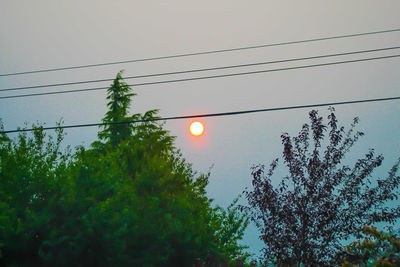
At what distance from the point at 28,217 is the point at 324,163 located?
1130 centimetres

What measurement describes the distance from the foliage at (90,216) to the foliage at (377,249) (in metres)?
5.65

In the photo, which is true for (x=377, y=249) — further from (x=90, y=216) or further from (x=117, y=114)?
(x=117, y=114)

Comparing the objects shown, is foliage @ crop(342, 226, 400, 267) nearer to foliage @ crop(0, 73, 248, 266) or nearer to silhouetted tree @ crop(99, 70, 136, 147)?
foliage @ crop(0, 73, 248, 266)

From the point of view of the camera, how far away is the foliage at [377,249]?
→ 38.9ft

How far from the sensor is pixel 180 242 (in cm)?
1533

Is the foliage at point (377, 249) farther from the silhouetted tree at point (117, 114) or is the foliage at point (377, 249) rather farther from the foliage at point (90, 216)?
the silhouetted tree at point (117, 114)

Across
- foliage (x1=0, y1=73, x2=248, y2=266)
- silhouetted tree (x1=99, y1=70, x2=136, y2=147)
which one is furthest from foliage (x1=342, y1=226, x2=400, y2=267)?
silhouetted tree (x1=99, y1=70, x2=136, y2=147)

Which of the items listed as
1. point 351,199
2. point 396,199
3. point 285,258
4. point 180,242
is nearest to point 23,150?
point 180,242

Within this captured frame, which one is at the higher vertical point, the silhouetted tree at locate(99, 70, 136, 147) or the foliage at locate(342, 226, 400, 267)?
the silhouetted tree at locate(99, 70, 136, 147)

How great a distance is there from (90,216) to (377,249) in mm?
9425

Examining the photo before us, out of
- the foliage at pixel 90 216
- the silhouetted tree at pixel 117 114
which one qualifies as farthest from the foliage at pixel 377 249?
the silhouetted tree at pixel 117 114

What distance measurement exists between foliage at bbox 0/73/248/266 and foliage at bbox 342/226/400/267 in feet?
18.5

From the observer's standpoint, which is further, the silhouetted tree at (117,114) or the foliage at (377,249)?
the silhouetted tree at (117,114)

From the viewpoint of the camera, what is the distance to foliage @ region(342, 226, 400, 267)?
466 inches
